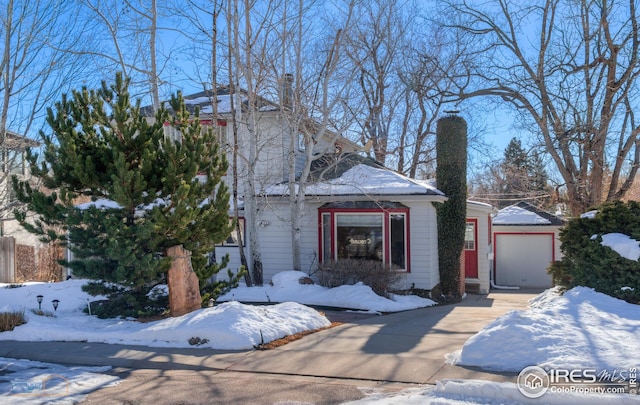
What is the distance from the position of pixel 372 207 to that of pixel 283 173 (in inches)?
140

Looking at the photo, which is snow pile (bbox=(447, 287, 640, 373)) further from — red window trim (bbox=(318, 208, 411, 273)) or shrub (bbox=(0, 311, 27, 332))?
red window trim (bbox=(318, 208, 411, 273))

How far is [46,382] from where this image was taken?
6.82m

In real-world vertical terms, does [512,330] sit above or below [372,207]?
below

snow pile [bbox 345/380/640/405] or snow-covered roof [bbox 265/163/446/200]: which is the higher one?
snow-covered roof [bbox 265/163/446/200]

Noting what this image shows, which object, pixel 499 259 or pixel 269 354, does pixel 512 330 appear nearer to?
pixel 269 354

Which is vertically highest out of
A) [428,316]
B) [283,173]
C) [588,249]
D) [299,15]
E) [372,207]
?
[299,15]

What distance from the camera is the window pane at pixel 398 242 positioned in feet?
54.9

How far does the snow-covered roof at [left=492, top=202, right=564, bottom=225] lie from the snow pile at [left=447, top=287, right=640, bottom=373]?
18373 mm

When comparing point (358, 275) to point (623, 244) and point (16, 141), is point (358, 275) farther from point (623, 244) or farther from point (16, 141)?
point (16, 141)

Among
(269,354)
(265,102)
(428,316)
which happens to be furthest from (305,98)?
(269,354)

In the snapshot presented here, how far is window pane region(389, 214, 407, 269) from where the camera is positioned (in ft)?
54.9

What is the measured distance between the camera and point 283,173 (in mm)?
18703

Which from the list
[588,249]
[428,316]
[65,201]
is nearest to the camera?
[65,201]

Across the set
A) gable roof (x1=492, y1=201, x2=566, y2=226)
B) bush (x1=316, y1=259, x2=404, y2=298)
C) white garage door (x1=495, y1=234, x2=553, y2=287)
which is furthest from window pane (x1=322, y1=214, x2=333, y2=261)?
white garage door (x1=495, y1=234, x2=553, y2=287)
